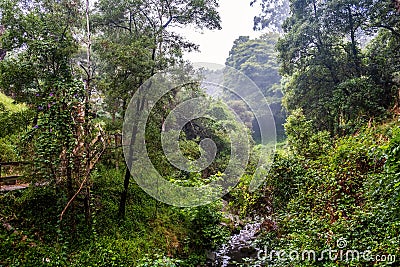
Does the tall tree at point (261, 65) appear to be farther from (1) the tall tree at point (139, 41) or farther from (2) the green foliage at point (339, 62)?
(1) the tall tree at point (139, 41)

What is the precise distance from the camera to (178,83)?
6.89 metres

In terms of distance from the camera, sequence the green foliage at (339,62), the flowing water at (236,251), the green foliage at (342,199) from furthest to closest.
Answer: the green foliage at (339,62), the flowing water at (236,251), the green foliage at (342,199)

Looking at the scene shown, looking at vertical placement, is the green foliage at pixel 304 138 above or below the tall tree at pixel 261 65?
below

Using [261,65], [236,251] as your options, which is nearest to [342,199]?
[236,251]

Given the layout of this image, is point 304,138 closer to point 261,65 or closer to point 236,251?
point 236,251

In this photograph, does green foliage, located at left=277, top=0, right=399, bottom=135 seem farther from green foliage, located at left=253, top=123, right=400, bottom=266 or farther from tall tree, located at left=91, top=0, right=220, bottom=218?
tall tree, located at left=91, top=0, right=220, bottom=218

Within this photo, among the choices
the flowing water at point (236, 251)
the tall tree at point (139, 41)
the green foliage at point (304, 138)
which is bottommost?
the flowing water at point (236, 251)

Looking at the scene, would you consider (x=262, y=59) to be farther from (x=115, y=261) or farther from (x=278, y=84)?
(x=115, y=261)

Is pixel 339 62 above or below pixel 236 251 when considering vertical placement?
above

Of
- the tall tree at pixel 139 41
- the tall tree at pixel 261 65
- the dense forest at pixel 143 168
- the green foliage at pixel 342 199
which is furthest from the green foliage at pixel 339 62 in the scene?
the tall tree at pixel 261 65

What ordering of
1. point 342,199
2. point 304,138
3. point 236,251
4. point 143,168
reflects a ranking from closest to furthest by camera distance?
point 342,199, point 143,168, point 236,251, point 304,138

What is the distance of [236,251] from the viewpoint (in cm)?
815

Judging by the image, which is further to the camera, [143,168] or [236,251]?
[236,251]

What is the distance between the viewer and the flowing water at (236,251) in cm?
753
